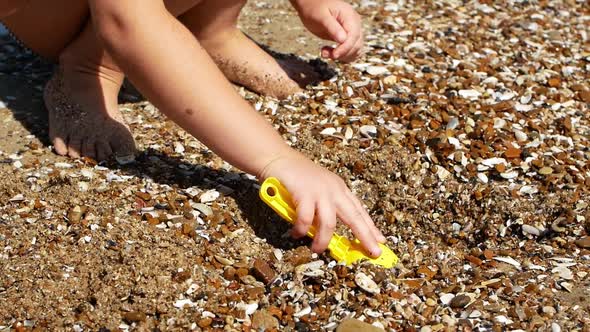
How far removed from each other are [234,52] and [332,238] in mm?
887

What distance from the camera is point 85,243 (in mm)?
2150

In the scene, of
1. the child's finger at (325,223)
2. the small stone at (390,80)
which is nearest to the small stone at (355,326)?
the child's finger at (325,223)

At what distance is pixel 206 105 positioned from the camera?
2.10m

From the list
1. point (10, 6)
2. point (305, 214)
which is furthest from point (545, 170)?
point (10, 6)

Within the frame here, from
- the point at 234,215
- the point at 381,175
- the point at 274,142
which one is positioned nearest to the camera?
the point at 274,142

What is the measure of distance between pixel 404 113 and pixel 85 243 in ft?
3.44

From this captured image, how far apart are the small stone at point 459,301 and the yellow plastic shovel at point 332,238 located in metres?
0.18

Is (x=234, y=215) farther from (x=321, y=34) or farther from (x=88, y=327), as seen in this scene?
(x=321, y=34)

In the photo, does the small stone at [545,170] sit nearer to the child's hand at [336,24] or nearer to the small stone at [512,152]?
the small stone at [512,152]

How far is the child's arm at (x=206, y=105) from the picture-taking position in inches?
81.7

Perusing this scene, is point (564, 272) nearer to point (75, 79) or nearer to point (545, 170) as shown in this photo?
point (545, 170)

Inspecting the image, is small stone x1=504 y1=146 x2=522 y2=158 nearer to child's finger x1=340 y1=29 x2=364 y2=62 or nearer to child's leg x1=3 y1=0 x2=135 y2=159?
child's finger x1=340 y1=29 x2=364 y2=62

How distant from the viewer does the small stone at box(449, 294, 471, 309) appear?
6.66ft

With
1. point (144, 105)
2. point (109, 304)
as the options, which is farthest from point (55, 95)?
point (109, 304)
